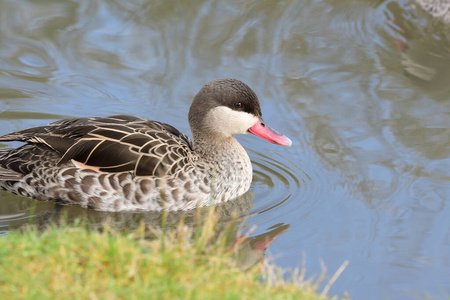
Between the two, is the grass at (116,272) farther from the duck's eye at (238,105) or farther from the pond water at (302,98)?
the duck's eye at (238,105)

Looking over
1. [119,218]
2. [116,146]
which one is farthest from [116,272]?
[116,146]

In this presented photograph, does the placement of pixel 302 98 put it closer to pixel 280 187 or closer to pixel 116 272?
pixel 280 187

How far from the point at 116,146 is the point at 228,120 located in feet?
4.00

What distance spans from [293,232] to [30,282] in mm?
3001

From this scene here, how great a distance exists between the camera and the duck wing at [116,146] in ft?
23.4

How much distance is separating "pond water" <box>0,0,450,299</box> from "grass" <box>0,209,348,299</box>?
46.3 inches

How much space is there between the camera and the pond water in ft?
22.1

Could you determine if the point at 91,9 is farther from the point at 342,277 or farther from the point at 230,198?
the point at 342,277

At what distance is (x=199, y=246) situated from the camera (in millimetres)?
5137

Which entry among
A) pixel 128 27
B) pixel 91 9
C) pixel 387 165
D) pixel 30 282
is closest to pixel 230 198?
pixel 387 165

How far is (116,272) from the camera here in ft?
15.4

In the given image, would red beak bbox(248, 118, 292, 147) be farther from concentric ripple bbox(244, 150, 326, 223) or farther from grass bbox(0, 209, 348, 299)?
grass bbox(0, 209, 348, 299)

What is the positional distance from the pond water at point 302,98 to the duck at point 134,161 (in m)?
0.19

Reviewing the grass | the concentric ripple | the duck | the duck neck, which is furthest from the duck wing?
the grass
